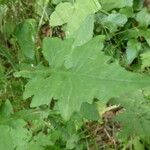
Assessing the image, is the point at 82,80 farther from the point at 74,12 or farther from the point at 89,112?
the point at 74,12

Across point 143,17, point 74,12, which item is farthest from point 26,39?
point 143,17

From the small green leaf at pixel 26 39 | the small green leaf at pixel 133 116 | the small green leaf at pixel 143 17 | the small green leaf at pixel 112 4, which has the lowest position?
the small green leaf at pixel 133 116

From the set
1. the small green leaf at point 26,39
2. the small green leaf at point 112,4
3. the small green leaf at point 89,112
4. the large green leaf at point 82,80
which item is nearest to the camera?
the large green leaf at point 82,80

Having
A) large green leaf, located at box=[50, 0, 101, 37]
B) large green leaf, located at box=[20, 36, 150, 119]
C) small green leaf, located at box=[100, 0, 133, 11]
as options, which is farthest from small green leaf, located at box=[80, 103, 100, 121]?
small green leaf, located at box=[100, 0, 133, 11]

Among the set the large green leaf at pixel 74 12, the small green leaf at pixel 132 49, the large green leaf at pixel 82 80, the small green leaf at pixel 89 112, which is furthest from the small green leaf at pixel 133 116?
the large green leaf at pixel 74 12

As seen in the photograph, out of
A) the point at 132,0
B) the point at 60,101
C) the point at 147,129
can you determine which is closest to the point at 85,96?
the point at 60,101

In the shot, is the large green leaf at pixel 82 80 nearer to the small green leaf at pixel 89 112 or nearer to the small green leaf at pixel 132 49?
the small green leaf at pixel 89 112

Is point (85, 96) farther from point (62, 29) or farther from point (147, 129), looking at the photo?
point (62, 29)
